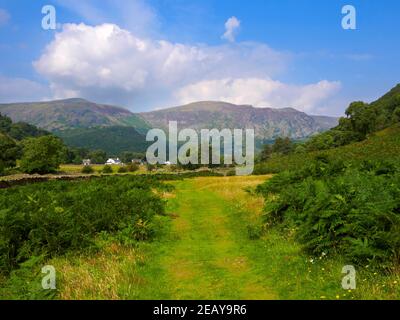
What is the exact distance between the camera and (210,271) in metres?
11.2

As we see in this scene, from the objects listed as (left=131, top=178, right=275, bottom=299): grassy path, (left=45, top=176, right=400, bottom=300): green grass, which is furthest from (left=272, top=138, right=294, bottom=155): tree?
(left=45, top=176, right=400, bottom=300): green grass

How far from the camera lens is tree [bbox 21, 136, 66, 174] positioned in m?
94.4

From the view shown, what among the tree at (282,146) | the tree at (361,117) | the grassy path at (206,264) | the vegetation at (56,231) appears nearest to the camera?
the grassy path at (206,264)

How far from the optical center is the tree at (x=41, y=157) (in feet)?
310

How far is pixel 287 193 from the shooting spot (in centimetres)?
1756

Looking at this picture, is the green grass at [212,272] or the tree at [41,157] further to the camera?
the tree at [41,157]

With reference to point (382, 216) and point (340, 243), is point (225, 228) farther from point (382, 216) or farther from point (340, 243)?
point (382, 216)

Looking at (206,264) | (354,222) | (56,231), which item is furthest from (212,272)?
(56,231)

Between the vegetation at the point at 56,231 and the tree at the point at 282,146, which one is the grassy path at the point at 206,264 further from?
the tree at the point at 282,146

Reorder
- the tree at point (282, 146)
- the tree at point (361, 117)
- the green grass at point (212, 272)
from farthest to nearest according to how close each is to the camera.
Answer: the tree at point (282, 146), the tree at point (361, 117), the green grass at point (212, 272)

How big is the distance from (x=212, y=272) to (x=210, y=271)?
4.6 inches

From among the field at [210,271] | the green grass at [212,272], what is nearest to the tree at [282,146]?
the field at [210,271]
